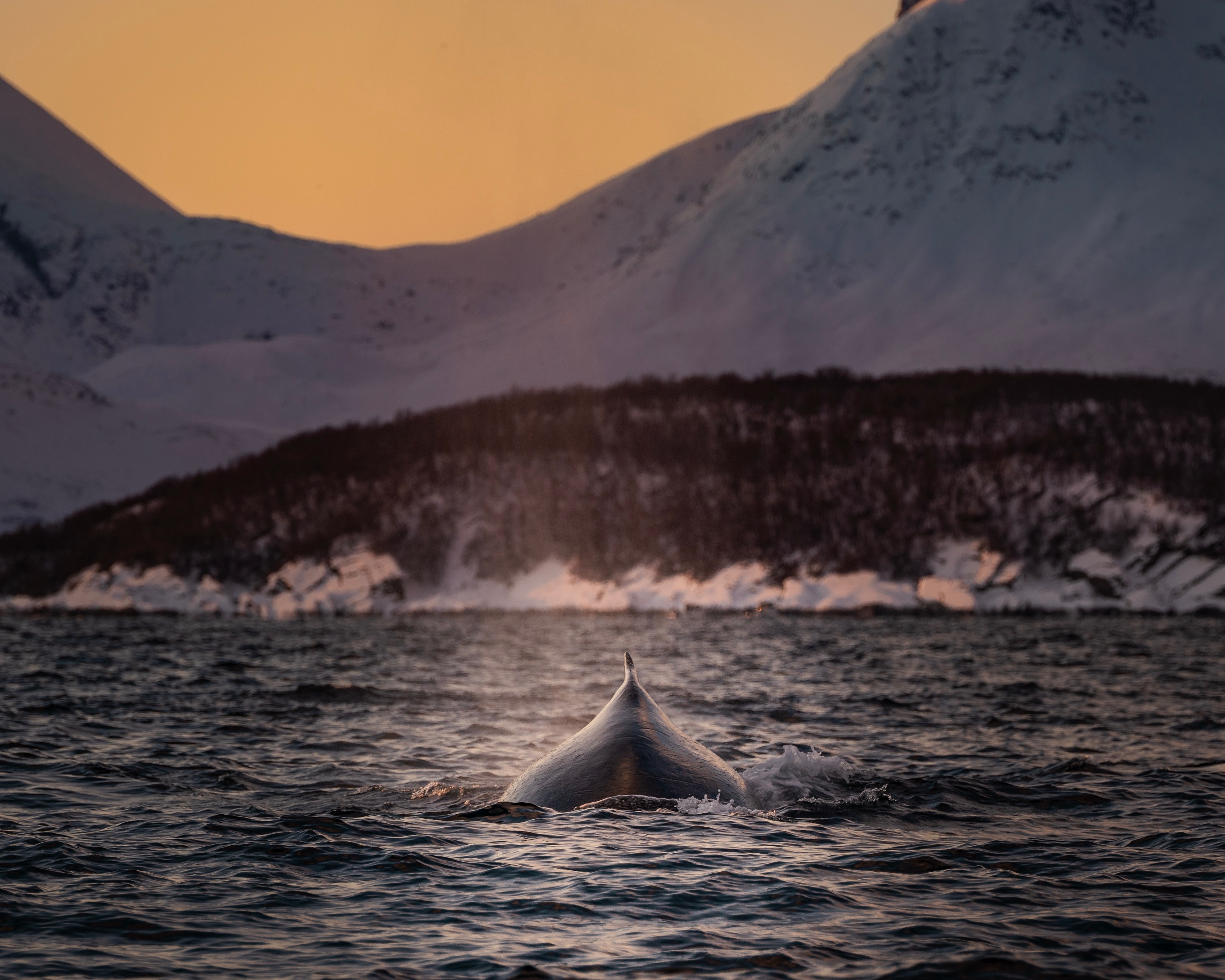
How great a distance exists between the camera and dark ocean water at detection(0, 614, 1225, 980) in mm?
6973

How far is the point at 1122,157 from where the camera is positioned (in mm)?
139625

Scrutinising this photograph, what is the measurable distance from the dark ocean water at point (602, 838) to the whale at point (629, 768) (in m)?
0.38

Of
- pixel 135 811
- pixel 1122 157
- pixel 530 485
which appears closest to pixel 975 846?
pixel 135 811

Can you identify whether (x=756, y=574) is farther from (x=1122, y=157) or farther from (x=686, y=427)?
(x=1122, y=157)

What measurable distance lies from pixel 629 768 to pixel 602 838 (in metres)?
1.46

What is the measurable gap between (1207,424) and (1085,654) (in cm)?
3819

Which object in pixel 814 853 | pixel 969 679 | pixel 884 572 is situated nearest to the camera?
pixel 814 853

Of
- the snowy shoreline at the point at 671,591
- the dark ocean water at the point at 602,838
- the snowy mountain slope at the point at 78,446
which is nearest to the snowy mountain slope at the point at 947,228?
the snowy mountain slope at the point at 78,446

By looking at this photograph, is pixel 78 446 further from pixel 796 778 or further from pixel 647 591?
pixel 796 778

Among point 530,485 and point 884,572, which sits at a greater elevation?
point 530,485

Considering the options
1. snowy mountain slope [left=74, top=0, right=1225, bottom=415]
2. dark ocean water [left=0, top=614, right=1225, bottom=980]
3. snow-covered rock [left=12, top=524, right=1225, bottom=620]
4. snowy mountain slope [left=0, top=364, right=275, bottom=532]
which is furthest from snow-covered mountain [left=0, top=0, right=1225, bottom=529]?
dark ocean water [left=0, top=614, right=1225, bottom=980]

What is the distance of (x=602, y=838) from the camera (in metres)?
9.61

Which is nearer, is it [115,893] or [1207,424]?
[115,893]

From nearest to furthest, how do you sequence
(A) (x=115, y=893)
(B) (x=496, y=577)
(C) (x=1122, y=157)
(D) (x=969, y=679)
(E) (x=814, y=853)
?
(A) (x=115, y=893)
(E) (x=814, y=853)
(D) (x=969, y=679)
(B) (x=496, y=577)
(C) (x=1122, y=157)
